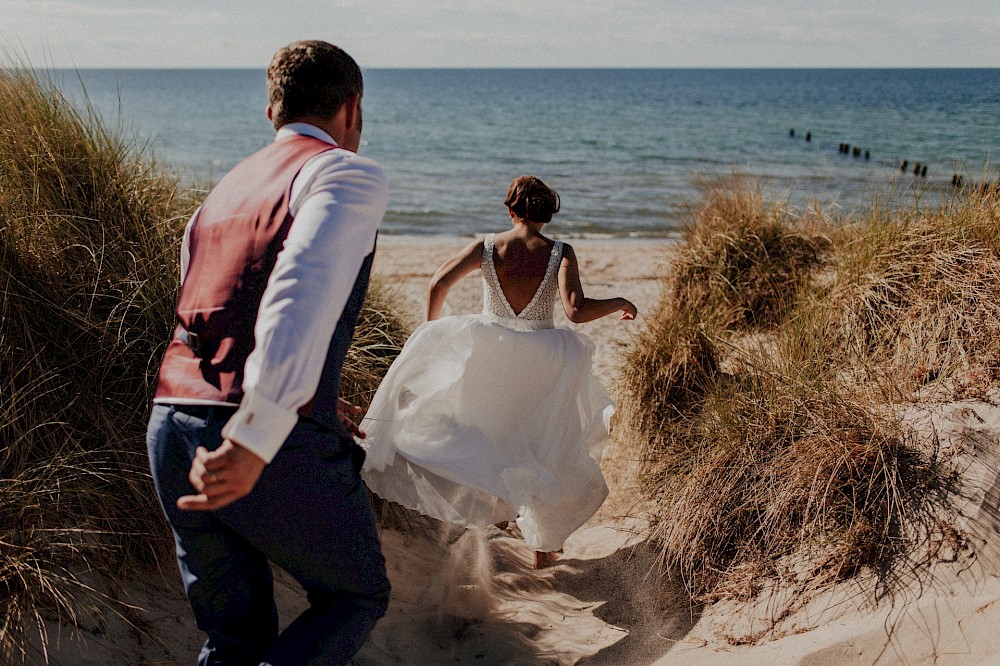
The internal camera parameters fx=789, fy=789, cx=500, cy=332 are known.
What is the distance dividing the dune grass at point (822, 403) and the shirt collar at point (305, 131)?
103 inches

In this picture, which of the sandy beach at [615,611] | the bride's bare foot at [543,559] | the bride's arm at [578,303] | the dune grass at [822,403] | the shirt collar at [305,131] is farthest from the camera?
the bride's bare foot at [543,559]

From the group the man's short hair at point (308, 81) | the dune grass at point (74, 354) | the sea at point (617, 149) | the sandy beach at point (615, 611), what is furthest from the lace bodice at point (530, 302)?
the sea at point (617, 149)

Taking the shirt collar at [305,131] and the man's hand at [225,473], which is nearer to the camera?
the man's hand at [225,473]

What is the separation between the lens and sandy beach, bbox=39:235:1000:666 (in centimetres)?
300

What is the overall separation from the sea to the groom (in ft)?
11.1

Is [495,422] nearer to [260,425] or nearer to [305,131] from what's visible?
[305,131]

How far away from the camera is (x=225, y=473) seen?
1.78 m

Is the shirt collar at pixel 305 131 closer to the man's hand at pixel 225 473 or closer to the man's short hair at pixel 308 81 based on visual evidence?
the man's short hair at pixel 308 81

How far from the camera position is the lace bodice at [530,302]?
4.38 m

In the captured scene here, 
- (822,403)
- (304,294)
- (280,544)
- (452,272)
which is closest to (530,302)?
(452,272)

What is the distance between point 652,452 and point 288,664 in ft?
10.5

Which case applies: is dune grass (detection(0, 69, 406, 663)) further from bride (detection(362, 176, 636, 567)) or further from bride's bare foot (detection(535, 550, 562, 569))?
bride's bare foot (detection(535, 550, 562, 569))

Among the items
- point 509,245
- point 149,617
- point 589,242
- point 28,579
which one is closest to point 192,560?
point 28,579

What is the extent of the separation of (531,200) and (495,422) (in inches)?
49.0
